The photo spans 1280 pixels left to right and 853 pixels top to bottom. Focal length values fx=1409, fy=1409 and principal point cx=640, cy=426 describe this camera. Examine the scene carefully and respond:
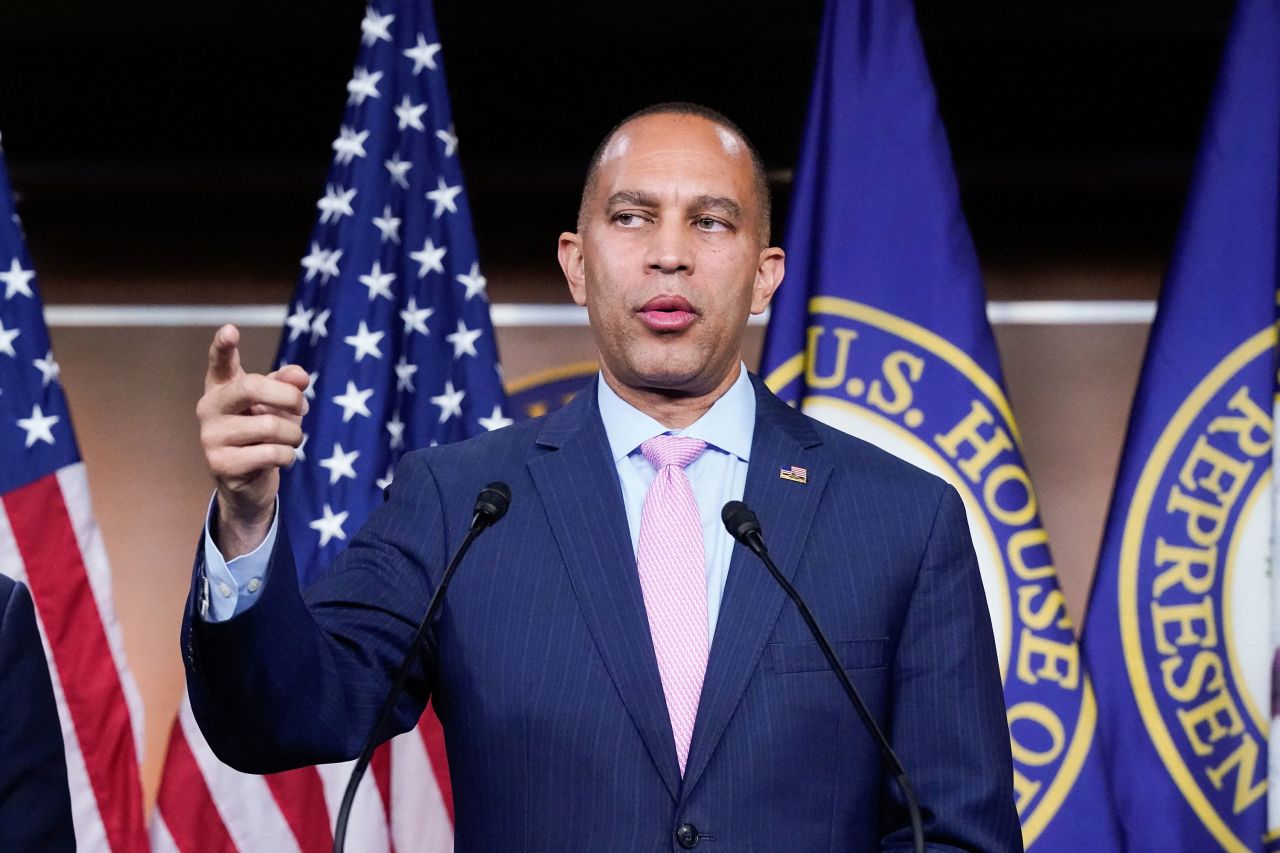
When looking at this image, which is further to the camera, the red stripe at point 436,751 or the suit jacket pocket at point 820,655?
the red stripe at point 436,751

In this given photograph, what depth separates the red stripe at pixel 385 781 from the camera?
2871 millimetres

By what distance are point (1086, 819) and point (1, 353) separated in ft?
7.95

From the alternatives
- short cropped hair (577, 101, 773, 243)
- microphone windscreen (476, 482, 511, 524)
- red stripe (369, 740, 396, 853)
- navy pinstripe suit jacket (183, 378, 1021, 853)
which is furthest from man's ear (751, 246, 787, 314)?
red stripe (369, 740, 396, 853)

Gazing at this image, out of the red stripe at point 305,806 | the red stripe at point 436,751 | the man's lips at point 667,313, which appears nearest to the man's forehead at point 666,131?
the man's lips at point 667,313

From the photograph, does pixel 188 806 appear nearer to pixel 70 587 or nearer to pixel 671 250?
pixel 70 587

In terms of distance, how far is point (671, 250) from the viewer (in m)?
1.75

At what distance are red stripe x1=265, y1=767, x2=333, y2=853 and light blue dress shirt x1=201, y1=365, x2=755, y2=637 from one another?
1.45 metres

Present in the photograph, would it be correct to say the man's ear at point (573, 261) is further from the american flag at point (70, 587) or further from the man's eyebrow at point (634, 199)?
the american flag at point (70, 587)

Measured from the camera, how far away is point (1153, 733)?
291 centimetres

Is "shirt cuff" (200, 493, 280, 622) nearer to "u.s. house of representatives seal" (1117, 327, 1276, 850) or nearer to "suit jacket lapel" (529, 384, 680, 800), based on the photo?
"suit jacket lapel" (529, 384, 680, 800)

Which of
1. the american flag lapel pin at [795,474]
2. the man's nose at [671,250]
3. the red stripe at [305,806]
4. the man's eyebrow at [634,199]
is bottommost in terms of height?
the red stripe at [305,806]

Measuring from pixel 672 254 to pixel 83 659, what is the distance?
177 cm

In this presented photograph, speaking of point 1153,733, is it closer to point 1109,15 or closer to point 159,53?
point 1109,15

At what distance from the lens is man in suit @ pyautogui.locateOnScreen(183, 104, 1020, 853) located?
1.46 metres
